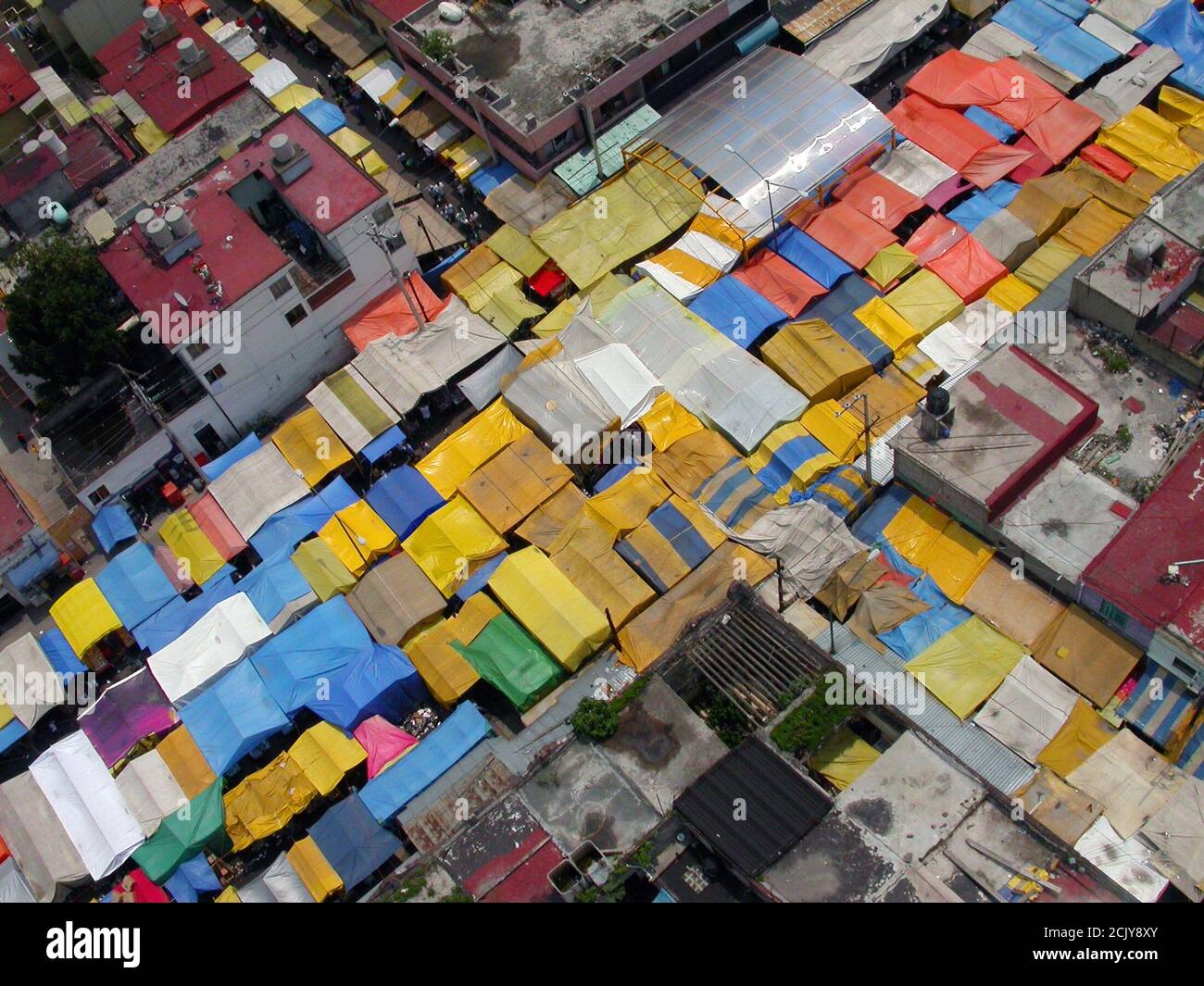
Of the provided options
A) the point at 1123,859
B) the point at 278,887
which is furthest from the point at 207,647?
the point at 1123,859

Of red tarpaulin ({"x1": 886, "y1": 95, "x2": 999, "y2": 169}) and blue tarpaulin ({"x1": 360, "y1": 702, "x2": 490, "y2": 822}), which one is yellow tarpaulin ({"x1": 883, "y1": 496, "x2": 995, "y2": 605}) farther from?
red tarpaulin ({"x1": 886, "y1": 95, "x2": 999, "y2": 169})

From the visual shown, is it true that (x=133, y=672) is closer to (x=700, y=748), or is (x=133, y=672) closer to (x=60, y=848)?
(x=60, y=848)

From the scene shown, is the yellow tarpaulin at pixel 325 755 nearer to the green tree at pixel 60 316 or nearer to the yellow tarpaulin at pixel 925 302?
the green tree at pixel 60 316

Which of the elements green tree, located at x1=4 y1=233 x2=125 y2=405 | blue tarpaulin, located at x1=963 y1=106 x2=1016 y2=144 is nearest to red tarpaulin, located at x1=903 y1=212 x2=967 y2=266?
blue tarpaulin, located at x1=963 y1=106 x2=1016 y2=144

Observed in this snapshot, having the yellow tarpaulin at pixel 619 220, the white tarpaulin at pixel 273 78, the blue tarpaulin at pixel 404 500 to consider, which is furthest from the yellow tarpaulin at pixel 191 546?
the white tarpaulin at pixel 273 78

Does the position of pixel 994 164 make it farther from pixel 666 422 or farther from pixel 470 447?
pixel 470 447

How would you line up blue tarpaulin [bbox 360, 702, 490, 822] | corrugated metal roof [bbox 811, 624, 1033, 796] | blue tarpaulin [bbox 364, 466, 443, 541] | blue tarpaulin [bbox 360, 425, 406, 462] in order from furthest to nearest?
blue tarpaulin [bbox 360, 425, 406, 462]
blue tarpaulin [bbox 364, 466, 443, 541]
blue tarpaulin [bbox 360, 702, 490, 822]
corrugated metal roof [bbox 811, 624, 1033, 796]
